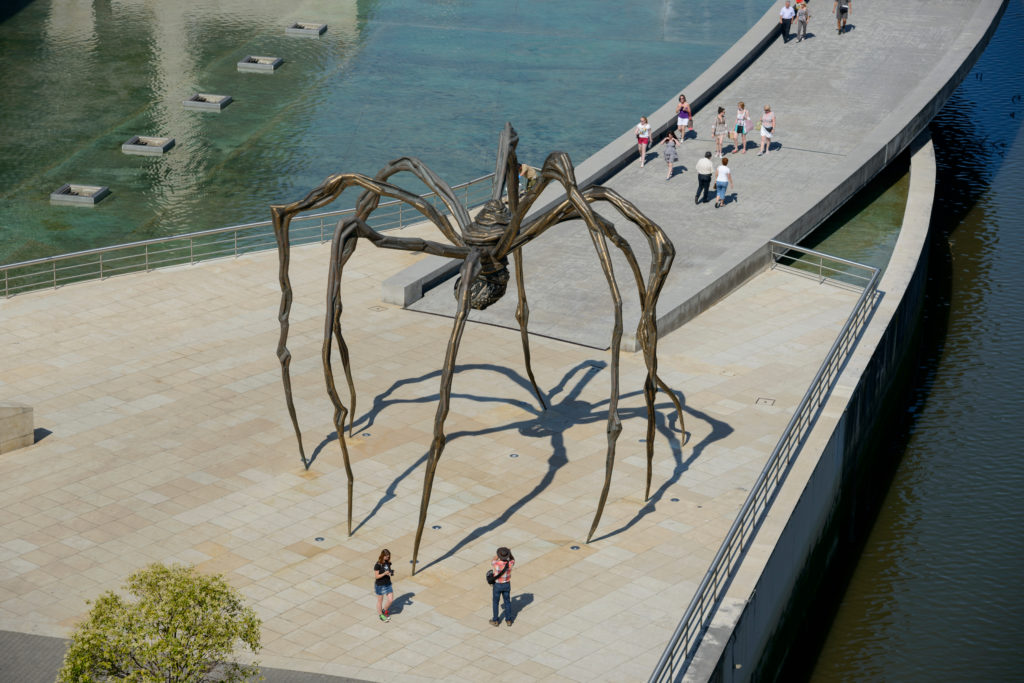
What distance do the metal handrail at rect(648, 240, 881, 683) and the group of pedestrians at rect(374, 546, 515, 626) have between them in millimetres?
2544

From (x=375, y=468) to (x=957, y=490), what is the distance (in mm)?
13109

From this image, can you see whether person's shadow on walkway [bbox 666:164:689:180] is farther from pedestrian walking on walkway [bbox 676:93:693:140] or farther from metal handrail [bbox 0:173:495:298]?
metal handrail [bbox 0:173:495:298]

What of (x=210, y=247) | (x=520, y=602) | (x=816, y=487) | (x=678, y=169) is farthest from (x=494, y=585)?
(x=210, y=247)

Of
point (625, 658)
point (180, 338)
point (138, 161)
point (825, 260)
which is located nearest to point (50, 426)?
point (180, 338)

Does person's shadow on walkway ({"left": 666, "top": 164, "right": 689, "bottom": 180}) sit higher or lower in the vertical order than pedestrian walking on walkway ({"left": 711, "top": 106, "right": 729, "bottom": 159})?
lower

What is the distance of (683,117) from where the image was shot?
41281 millimetres

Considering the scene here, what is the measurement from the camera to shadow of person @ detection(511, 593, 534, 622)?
21266 millimetres

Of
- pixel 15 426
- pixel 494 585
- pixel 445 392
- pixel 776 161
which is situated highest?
pixel 445 392

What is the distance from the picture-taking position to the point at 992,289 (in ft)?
132

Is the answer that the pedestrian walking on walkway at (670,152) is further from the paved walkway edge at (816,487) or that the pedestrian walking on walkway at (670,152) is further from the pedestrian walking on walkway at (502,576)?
the pedestrian walking on walkway at (502,576)

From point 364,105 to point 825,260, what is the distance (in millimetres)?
24102

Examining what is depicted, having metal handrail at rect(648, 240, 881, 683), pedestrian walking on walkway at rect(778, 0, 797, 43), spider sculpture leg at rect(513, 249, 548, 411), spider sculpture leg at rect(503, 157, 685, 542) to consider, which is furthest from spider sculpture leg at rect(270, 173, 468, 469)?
pedestrian walking on walkway at rect(778, 0, 797, 43)

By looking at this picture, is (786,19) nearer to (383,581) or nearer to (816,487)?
(816,487)

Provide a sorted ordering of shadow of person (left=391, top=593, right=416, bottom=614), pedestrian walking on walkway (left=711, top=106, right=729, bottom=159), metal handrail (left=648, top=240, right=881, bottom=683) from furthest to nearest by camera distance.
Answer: pedestrian walking on walkway (left=711, top=106, right=729, bottom=159) < shadow of person (left=391, top=593, right=416, bottom=614) < metal handrail (left=648, top=240, right=881, bottom=683)
